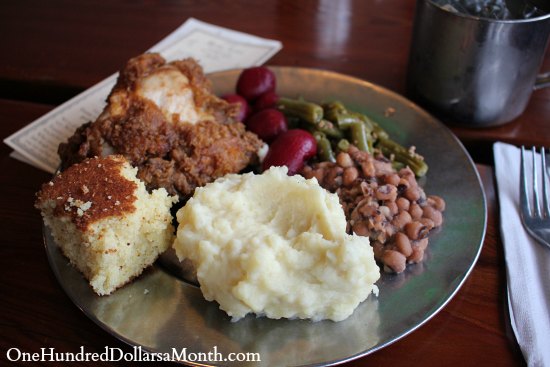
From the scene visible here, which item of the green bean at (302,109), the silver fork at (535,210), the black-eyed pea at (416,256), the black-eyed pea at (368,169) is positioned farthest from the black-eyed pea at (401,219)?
the green bean at (302,109)

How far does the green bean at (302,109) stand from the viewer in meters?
2.59

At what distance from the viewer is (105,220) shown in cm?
179

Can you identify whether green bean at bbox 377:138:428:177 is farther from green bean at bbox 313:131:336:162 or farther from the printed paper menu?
the printed paper menu

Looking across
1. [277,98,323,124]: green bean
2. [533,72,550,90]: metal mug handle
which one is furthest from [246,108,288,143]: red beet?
[533,72,550,90]: metal mug handle

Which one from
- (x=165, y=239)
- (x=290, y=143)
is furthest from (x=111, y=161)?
(x=290, y=143)

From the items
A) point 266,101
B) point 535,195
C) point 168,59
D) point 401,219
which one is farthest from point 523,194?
point 168,59

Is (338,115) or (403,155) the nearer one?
(403,155)

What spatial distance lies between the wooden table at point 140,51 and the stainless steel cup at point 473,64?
0.14 m

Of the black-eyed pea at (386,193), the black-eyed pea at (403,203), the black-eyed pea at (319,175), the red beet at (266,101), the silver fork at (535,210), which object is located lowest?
the silver fork at (535,210)

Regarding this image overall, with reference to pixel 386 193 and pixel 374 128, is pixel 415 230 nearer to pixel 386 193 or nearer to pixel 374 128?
pixel 386 193

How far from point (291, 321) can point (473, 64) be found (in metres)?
1.63

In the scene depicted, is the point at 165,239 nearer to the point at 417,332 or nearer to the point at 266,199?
the point at 266,199

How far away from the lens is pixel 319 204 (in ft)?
6.06

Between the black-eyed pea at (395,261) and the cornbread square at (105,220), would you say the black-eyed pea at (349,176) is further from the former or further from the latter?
the cornbread square at (105,220)
